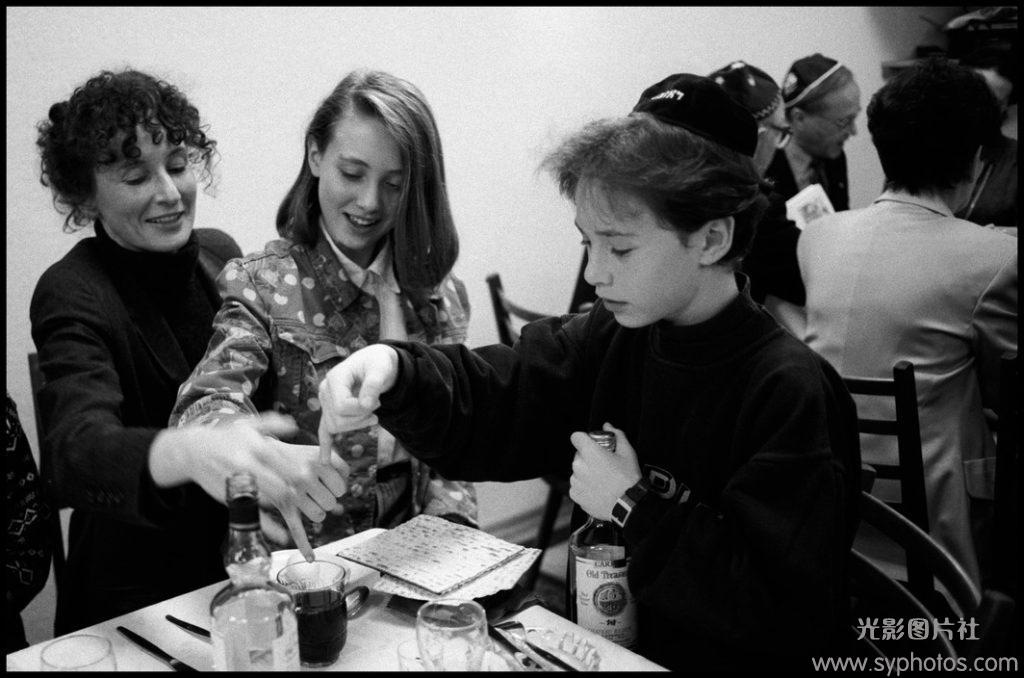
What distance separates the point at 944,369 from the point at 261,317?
1529 mm

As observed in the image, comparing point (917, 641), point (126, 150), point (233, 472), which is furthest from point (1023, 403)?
point (126, 150)

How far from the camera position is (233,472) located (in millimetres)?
988

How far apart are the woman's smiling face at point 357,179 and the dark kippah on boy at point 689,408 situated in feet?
1.24

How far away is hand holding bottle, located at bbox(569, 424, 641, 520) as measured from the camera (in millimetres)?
1080

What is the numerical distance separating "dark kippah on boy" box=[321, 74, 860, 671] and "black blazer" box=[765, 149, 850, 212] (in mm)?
1988

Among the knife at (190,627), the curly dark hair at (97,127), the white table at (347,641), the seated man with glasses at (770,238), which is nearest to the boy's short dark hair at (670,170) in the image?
the white table at (347,641)

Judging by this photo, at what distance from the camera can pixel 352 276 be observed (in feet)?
5.18

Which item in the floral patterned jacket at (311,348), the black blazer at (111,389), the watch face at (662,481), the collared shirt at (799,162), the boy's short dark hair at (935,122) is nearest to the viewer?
the watch face at (662,481)

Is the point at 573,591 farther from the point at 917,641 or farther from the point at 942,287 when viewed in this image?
the point at 942,287

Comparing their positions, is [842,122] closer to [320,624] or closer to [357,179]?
[357,179]

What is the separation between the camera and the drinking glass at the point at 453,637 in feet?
3.10

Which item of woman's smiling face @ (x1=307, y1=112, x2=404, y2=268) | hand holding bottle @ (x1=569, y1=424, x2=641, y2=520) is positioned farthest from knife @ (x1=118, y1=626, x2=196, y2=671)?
woman's smiling face @ (x1=307, y1=112, x2=404, y2=268)

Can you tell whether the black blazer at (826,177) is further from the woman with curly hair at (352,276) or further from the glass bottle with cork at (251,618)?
the glass bottle with cork at (251,618)

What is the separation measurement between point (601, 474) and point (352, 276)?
0.70 m
